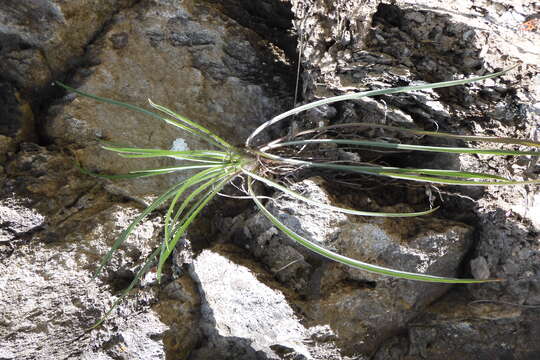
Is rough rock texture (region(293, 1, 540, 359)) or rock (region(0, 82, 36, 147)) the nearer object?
rough rock texture (region(293, 1, 540, 359))

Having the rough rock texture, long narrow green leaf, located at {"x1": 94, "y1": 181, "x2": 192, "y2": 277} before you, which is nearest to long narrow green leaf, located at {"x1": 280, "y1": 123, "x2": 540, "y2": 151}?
the rough rock texture

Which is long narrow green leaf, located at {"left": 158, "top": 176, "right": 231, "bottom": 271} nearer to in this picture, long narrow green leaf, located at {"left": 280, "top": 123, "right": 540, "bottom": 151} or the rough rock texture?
long narrow green leaf, located at {"left": 280, "top": 123, "right": 540, "bottom": 151}

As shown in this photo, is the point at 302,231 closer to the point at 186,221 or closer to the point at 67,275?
the point at 186,221

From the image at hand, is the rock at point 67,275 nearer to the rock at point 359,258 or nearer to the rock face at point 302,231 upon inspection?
the rock face at point 302,231

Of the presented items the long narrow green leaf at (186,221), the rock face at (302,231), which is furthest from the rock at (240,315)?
the long narrow green leaf at (186,221)

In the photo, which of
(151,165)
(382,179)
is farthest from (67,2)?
(382,179)

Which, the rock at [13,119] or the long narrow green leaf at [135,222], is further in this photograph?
the rock at [13,119]

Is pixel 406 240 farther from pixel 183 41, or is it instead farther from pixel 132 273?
pixel 183 41
